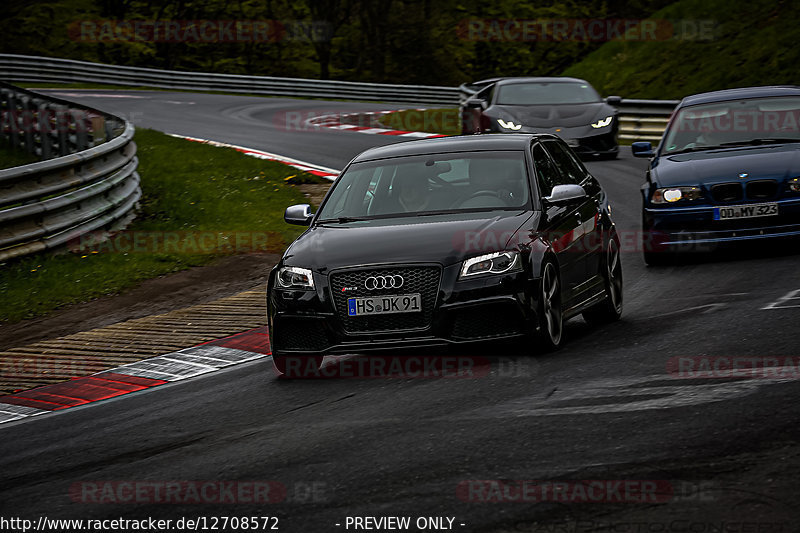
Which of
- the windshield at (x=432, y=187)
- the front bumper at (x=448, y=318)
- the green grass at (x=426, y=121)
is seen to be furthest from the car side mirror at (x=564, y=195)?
the green grass at (x=426, y=121)

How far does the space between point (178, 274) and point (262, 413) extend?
6.42 metres

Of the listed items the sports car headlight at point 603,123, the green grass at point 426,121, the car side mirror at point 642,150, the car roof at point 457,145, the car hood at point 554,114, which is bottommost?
the green grass at point 426,121

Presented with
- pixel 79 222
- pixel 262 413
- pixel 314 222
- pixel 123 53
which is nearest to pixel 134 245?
pixel 79 222

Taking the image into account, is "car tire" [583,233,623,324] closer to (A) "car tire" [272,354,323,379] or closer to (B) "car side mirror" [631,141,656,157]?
(A) "car tire" [272,354,323,379]

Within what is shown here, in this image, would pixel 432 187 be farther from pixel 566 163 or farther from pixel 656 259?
pixel 656 259

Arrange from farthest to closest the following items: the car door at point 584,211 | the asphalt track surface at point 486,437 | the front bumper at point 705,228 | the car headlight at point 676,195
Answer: the car headlight at point 676,195 < the front bumper at point 705,228 < the car door at point 584,211 < the asphalt track surface at point 486,437

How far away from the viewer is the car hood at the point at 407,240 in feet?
25.8

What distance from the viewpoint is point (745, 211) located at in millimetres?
11883

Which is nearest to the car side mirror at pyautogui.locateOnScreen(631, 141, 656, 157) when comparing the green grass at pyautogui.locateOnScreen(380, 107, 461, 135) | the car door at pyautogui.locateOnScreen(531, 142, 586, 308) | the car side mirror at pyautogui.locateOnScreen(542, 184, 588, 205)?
the car door at pyautogui.locateOnScreen(531, 142, 586, 308)

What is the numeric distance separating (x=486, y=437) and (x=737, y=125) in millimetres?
8196

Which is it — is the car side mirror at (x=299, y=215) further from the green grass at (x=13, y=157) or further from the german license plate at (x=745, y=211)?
the green grass at (x=13, y=157)

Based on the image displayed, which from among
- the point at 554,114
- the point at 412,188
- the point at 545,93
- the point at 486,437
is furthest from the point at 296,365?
the point at 545,93

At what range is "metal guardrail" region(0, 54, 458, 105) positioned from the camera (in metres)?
39.5

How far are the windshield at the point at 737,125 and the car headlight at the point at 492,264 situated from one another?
5871 millimetres
